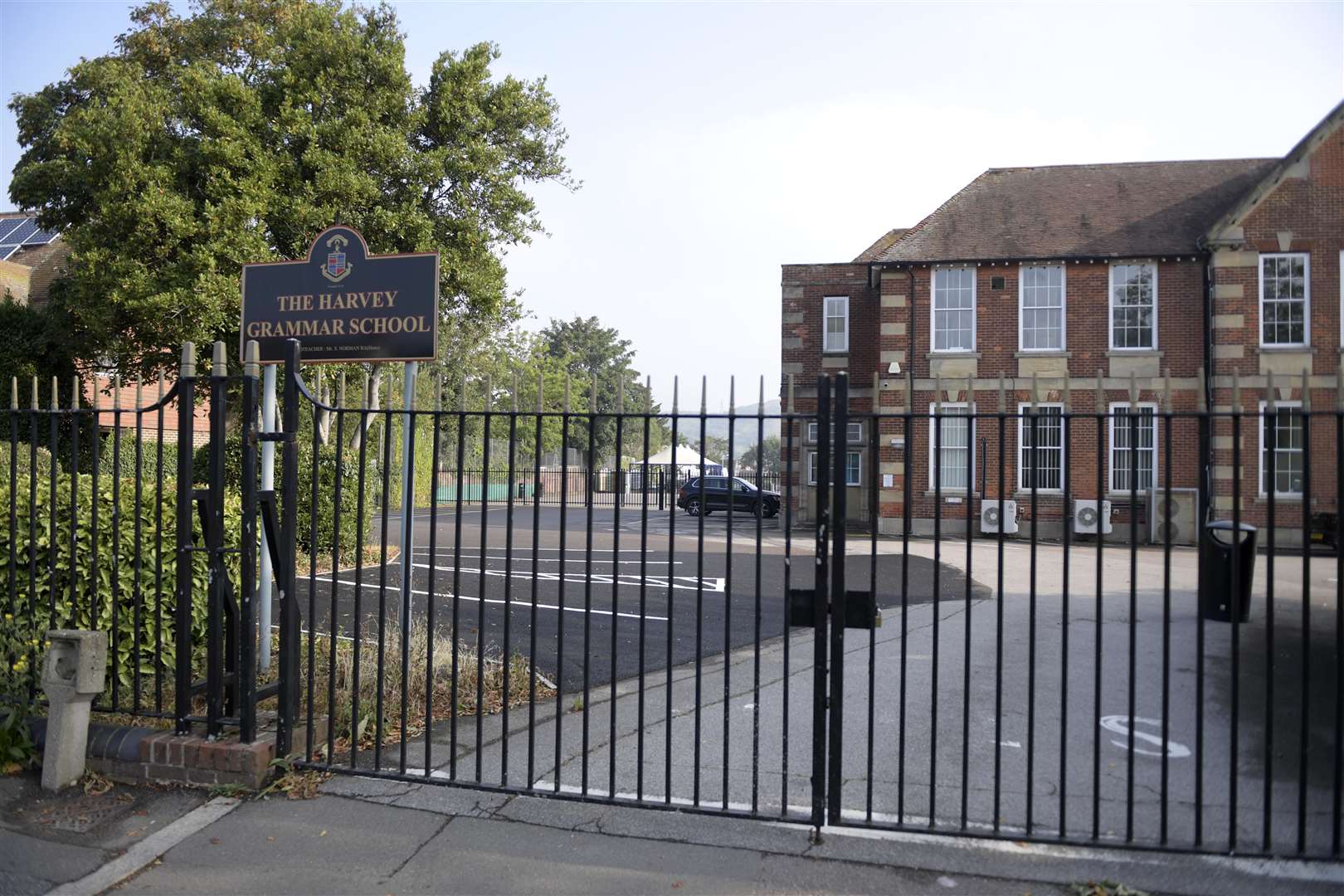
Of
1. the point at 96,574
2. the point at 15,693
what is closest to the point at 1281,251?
the point at 96,574

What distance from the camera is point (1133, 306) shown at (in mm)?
23078

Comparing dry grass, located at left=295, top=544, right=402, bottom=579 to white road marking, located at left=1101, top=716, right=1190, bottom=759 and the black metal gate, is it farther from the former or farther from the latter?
white road marking, located at left=1101, top=716, right=1190, bottom=759

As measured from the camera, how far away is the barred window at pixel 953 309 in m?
24.0

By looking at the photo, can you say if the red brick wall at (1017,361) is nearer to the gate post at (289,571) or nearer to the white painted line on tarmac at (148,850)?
the gate post at (289,571)

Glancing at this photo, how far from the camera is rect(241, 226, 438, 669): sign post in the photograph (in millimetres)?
6477

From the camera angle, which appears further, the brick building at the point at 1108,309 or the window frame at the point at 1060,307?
the window frame at the point at 1060,307

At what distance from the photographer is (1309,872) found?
397cm

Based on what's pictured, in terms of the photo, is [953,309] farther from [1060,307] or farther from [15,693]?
[15,693]

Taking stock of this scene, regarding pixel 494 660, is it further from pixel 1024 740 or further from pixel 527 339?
pixel 527 339

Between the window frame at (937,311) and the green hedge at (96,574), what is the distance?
2065 centimetres

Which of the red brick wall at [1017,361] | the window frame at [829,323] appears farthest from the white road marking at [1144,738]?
the window frame at [829,323]

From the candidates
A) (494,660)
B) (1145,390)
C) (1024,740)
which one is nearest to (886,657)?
(1024,740)

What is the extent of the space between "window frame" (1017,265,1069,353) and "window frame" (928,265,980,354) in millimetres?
970

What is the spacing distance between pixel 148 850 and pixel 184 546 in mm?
1441
